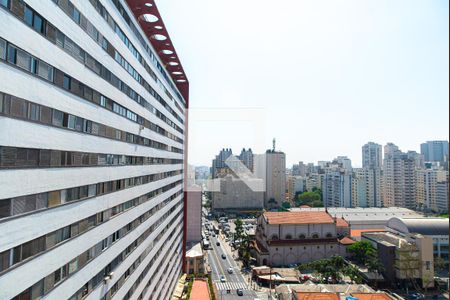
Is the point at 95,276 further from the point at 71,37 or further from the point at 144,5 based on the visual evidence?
the point at 144,5

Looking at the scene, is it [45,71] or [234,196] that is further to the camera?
[234,196]

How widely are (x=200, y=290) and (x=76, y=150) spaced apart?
82.4ft

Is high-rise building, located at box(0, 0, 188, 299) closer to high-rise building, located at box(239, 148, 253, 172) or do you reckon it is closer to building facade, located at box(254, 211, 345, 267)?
building facade, located at box(254, 211, 345, 267)

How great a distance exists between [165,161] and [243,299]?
17881mm

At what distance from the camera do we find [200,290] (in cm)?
3097

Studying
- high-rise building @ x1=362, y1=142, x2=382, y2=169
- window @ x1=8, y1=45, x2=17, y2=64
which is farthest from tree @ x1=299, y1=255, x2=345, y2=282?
high-rise building @ x1=362, y1=142, x2=382, y2=169

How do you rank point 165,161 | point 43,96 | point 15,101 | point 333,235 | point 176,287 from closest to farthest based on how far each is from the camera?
point 15,101, point 43,96, point 165,161, point 176,287, point 333,235

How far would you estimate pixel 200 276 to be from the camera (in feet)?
120

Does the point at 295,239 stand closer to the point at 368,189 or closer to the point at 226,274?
the point at 226,274

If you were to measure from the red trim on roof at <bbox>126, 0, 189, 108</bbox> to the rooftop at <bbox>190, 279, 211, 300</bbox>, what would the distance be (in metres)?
21.7

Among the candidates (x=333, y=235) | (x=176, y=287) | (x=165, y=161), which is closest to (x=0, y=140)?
(x=165, y=161)

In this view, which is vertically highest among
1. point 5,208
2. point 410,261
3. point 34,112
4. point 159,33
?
point 159,33

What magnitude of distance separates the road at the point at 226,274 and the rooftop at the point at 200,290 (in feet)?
7.53

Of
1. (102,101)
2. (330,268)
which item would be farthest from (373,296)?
(102,101)
